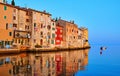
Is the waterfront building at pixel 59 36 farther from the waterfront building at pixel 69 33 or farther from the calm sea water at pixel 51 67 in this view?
the calm sea water at pixel 51 67

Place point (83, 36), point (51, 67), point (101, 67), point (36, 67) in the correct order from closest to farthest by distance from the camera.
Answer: point (36, 67)
point (51, 67)
point (101, 67)
point (83, 36)

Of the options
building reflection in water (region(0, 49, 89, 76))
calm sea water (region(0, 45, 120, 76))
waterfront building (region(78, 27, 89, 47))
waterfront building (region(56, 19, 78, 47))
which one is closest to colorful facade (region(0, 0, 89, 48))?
waterfront building (region(56, 19, 78, 47))

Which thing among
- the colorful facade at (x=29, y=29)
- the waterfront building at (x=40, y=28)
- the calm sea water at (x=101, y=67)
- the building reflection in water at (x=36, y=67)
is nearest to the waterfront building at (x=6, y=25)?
the colorful facade at (x=29, y=29)

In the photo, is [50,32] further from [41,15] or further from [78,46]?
[78,46]

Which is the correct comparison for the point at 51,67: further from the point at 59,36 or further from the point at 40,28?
the point at 59,36

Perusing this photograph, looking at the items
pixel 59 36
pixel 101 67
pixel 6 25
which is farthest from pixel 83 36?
pixel 101 67

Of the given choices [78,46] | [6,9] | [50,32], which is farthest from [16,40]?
[78,46]

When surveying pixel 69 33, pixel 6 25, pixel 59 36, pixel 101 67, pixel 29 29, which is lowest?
pixel 101 67

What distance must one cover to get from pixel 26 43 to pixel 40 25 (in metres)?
8.19

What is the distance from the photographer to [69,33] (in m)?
86.9

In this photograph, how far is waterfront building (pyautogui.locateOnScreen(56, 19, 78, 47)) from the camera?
8300 centimetres

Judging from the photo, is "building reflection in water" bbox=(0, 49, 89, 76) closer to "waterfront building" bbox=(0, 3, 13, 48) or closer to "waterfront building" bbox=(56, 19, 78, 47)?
"waterfront building" bbox=(0, 3, 13, 48)

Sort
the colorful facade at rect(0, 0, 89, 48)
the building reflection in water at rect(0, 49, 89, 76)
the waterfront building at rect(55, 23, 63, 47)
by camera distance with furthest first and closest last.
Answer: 1. the waterfront building at rect(55, 23, 63, 47)
2. the colorful facade at rect(0, 0, 89, 48)
3. the building reflection in water at rect(0, 49, 89, 76)

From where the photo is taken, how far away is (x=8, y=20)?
53.0 metres
